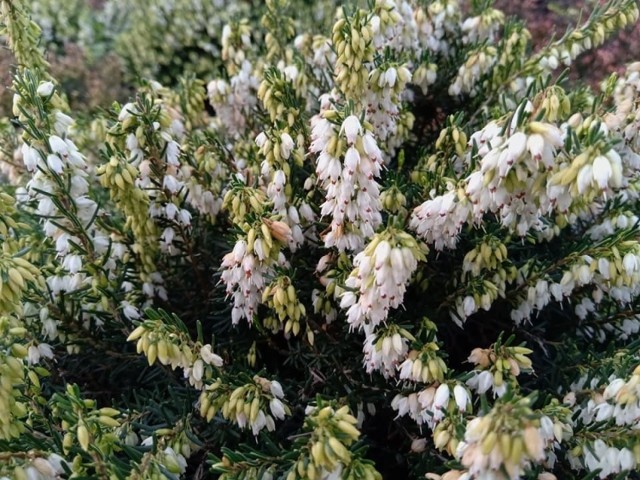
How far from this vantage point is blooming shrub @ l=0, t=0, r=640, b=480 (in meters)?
1.88

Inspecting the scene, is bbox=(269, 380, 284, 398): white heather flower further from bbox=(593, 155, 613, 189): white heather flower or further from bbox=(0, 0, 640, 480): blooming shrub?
bbox=(593, 155, 613, 189): white heather flower

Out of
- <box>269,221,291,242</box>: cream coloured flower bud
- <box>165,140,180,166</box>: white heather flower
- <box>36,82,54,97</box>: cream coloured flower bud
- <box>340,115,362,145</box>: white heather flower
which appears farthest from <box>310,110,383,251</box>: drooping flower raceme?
<box>36,82,54,97</box>: cream coloured flower bud

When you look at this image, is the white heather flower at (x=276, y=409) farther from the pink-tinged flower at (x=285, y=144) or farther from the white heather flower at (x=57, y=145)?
the white heather flower at (x=57, y=145)

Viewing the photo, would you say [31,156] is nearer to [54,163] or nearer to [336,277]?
[54,163]

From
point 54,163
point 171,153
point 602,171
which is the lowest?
point 602,171

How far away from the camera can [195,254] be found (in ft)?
9.74

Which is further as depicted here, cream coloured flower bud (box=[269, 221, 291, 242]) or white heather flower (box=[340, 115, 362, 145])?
cream coloured flower bud (box=[269, 221, 291, 242])

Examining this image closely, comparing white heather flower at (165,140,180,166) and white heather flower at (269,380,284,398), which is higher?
white heather flower at (165,140,180,166)

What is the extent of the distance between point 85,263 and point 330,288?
1113mm

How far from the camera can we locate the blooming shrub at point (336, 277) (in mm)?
1879

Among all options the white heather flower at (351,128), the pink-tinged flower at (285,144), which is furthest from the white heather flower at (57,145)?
the white heather flower at (351,128)

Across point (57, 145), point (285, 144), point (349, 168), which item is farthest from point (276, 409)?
point (57, 145)

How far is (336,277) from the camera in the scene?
2426 millimetres

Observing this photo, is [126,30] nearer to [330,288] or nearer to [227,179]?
[227,179]
